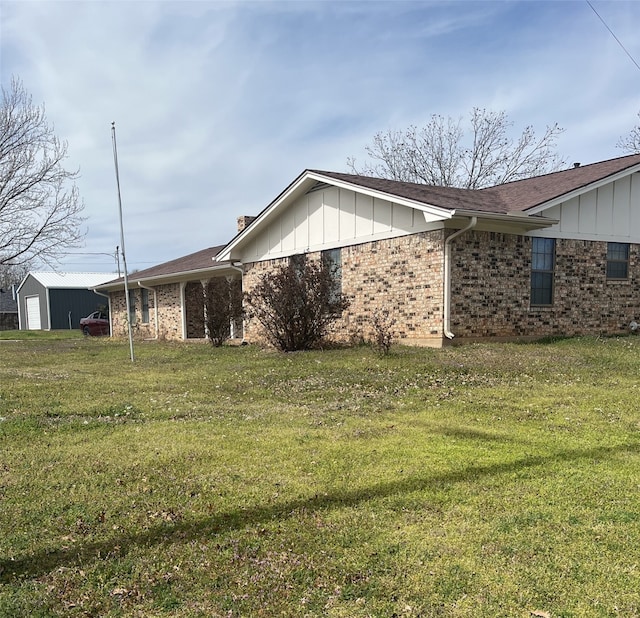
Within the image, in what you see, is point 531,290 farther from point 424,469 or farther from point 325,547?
point 325,547

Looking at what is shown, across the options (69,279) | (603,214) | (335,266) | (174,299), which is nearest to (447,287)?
(335,266)

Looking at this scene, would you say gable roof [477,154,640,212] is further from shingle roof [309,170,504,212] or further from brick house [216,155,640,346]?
shingle roof [309,170,504,212]

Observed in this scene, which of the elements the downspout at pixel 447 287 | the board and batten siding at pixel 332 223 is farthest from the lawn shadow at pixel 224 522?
the board and batten siding at pixel 332 223

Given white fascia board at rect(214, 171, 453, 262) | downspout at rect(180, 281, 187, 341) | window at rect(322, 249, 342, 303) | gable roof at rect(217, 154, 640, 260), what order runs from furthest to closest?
downspout at rect(180, 281, 187, 341) → window at rect(322, 249, 342, 303) → gable roof at rect(217, 154, 640, 260) → white fascia board at rect(214, 171, 453, 262)

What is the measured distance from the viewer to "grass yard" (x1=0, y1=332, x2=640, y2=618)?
8.62ft

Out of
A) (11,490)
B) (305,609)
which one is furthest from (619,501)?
(11,490)

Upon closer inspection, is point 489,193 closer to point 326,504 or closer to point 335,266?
point 335,266

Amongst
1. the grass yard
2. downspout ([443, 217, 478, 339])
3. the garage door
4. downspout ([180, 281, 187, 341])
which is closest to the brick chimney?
downspout ([180, 281, 187, 341])

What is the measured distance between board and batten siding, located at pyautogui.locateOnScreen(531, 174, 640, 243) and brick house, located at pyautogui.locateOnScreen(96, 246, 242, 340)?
10.3 meters

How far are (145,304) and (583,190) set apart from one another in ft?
62.0

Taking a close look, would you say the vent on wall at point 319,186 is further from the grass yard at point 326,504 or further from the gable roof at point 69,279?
the gable roof at point 69,279

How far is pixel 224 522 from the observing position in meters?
3.42

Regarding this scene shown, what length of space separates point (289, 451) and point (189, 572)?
2040mm

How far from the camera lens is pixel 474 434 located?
17.4 ft
